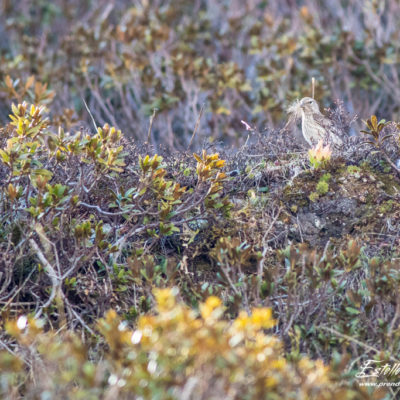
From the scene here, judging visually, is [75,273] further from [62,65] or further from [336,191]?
[62,65]

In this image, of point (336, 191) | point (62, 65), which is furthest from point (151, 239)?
point (62, 65)

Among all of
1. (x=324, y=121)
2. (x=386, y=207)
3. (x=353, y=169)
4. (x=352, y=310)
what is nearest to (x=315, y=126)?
(x=324, y=121)

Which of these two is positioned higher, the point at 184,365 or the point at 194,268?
the point at 184,365

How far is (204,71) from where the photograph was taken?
26.0 ft

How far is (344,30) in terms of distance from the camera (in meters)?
8.70

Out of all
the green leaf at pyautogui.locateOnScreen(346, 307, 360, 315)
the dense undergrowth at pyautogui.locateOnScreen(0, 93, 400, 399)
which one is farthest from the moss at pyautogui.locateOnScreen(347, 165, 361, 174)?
the green leaf at pyautogui.locateOnScreen(346, 307, 360, 315)

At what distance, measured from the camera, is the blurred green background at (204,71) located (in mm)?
8062

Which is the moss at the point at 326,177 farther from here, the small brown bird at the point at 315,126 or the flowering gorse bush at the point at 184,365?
the flowering gorse bush at the point at 184,365

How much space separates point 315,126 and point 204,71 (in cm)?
260

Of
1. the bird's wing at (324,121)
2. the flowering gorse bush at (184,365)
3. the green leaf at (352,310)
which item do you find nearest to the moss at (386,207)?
the bird's wing at (324,121)

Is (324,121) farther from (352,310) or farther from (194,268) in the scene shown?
(352,310)

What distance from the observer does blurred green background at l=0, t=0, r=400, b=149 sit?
26.5 ft

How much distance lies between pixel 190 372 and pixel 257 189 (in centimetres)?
250

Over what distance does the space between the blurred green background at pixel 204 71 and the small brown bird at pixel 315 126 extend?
1.66 m
